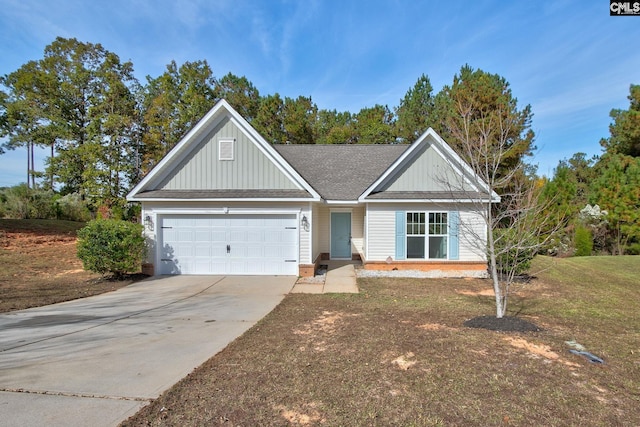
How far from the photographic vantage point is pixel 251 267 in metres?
12.0

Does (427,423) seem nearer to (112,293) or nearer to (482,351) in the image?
(482,351)

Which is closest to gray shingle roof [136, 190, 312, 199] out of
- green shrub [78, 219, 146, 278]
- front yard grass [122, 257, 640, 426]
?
green shrub [78, 219, 146, 278]

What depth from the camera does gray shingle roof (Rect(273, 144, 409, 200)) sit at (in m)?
13.9

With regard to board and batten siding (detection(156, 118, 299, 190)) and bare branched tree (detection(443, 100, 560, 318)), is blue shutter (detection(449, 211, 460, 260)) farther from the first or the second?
board and batten siding (detection(156, 118, 299, 190))

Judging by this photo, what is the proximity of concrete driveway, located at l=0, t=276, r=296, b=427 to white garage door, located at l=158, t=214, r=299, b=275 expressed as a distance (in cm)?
211

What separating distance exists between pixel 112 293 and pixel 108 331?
3.97 meters

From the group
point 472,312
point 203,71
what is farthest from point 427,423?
point 203,71

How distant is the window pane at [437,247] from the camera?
41.3ft

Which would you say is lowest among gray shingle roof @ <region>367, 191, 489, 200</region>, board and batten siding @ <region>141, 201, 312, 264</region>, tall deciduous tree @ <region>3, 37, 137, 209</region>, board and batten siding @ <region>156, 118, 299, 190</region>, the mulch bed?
the mulch bed

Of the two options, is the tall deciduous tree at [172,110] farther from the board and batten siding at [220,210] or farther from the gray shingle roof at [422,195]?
the gray shingle roof at [422,195]

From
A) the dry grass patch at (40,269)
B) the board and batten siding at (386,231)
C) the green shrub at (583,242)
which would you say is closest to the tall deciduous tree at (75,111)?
the dry grass patch at (40,269)

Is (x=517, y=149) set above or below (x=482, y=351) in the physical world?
above

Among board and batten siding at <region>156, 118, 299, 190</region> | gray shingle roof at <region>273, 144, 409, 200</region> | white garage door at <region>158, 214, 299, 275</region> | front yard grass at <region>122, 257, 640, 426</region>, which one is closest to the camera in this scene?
front yard grass at <region>122, 257, 640, 426</region>

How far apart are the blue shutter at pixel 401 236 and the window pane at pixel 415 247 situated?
23cm
